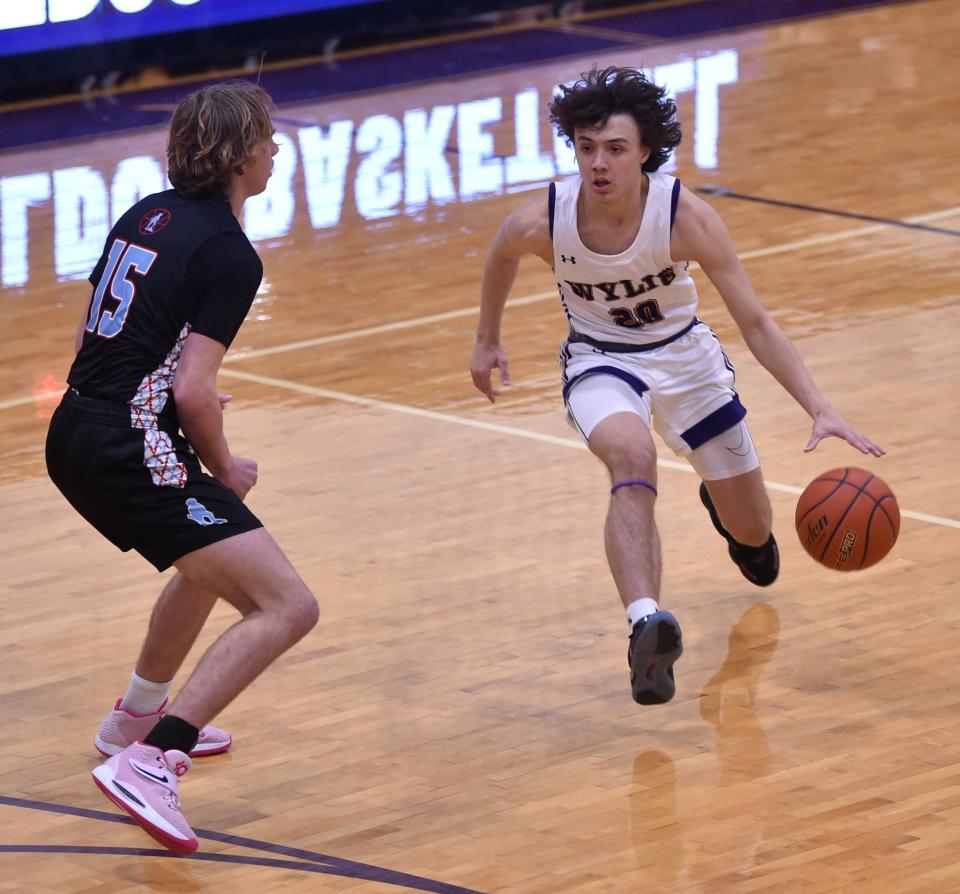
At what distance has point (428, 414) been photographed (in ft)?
30.1

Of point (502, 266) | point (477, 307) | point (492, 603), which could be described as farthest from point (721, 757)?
point (477, 307)

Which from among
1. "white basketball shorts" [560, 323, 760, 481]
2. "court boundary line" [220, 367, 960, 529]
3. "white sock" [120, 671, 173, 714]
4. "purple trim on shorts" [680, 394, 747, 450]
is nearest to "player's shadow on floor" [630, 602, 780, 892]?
"white basketball shorts" [560, 323, 760, 481]

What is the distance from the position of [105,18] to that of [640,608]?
12297 millimetres

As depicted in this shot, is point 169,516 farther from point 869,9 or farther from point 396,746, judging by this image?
point 869,9

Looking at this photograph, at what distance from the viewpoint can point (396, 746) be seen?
19.3 feet

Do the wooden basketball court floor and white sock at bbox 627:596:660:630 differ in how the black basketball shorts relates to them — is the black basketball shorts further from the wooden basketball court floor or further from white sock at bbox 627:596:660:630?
white sock at bbox 627:596:660:630

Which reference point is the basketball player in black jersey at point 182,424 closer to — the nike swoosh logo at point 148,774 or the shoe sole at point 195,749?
the nike swoosh logo at point 148,774

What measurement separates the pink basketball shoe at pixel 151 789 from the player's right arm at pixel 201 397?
29.3 inches

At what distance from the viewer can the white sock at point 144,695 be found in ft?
18.9

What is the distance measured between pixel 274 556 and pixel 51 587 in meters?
2.34

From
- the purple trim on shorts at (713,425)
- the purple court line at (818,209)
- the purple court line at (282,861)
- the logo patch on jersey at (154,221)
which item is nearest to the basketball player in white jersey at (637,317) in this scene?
the purple trim on shorts at (713,425)

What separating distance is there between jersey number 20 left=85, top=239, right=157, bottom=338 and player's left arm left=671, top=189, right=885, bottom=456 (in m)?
1.69

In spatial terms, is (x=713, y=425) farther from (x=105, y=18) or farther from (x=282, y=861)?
(x=105, y=18)

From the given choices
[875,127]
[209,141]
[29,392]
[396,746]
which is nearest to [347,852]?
[396,746]
